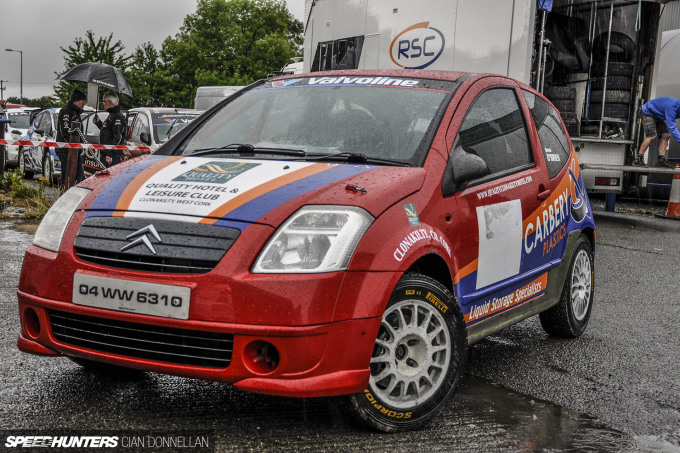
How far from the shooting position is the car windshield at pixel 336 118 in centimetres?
404

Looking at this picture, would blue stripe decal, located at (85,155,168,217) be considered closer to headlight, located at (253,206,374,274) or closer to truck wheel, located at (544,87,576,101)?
headlight, located at (253,206,374,274)

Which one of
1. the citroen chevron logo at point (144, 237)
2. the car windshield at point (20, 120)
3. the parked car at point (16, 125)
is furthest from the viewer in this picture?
the car windshield at point (20, 120)

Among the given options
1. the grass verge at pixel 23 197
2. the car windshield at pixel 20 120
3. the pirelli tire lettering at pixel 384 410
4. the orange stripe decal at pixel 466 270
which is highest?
the car windshield at pixel 20 120

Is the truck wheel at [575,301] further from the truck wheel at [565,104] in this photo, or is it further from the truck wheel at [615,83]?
the truck wheel at [615,83]

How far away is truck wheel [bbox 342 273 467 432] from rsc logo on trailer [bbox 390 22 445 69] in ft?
28.3

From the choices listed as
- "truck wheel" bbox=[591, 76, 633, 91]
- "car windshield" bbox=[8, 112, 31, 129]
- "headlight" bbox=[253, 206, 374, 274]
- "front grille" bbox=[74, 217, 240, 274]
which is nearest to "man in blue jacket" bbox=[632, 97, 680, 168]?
"truck wheel" bbox=[591, 76, 633, 91]

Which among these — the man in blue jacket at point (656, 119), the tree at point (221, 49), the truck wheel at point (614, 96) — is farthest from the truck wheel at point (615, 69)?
the tree at point (221, 49)

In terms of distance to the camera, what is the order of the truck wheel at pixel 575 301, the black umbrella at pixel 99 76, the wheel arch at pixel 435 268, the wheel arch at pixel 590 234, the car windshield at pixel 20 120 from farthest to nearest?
1. the car windshield at pixel 20 120
2. the black umbrella at pixel 99 76
3. the wheel arch at pixel 590 234
4. the truck wheel at pixel 575 301
5. the wheel arch at pixel 435 268

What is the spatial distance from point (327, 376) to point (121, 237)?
1019 millimetres

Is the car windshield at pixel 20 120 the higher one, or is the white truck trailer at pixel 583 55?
the white truck trailer at pixel 583 55

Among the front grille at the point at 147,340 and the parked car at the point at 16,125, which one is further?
the parked car at the point at 16,125

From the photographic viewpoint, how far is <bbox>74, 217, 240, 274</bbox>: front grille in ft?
10.4

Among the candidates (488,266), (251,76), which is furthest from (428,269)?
(251,76)

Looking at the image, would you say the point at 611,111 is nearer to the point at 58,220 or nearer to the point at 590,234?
the point at 590,234
